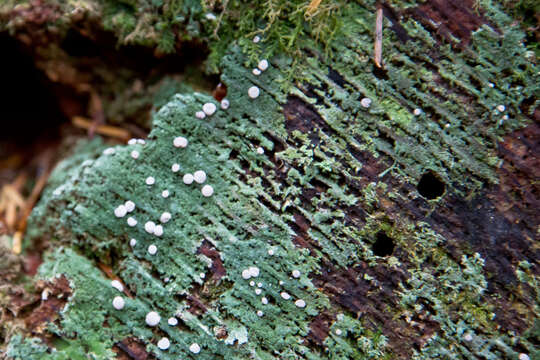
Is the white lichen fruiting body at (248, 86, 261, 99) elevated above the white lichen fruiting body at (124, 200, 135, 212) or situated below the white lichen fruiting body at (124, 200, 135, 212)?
above

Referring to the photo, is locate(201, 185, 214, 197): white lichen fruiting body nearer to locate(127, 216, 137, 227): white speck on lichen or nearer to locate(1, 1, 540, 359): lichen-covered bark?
locate(1, 1, 540, 359): lichen-covered bark

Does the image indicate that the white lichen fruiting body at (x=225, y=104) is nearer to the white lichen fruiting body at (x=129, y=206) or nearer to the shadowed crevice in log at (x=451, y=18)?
the white lichen fruiting body at (x=129, y=206)

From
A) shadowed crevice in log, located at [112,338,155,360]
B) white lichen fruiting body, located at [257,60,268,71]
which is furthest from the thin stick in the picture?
shadowed crevice in log, located at [112,338,155,360]

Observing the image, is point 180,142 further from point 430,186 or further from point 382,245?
point 430,186

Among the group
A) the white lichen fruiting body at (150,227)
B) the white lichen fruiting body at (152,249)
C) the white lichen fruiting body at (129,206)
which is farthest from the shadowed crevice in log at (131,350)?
the white lichen fruiting body at (129,206)

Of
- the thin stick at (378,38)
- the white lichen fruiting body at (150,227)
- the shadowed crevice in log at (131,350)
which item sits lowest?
the shadowed crevice in log at (131,350)

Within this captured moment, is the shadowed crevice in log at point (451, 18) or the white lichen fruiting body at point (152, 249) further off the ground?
the shadowed crevice in log at point (451, 18)

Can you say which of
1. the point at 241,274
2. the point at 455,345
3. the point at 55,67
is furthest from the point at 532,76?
the point at 55,67

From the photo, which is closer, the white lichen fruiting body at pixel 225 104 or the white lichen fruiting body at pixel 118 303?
the white lichen fruiting body at pixel 118 303
